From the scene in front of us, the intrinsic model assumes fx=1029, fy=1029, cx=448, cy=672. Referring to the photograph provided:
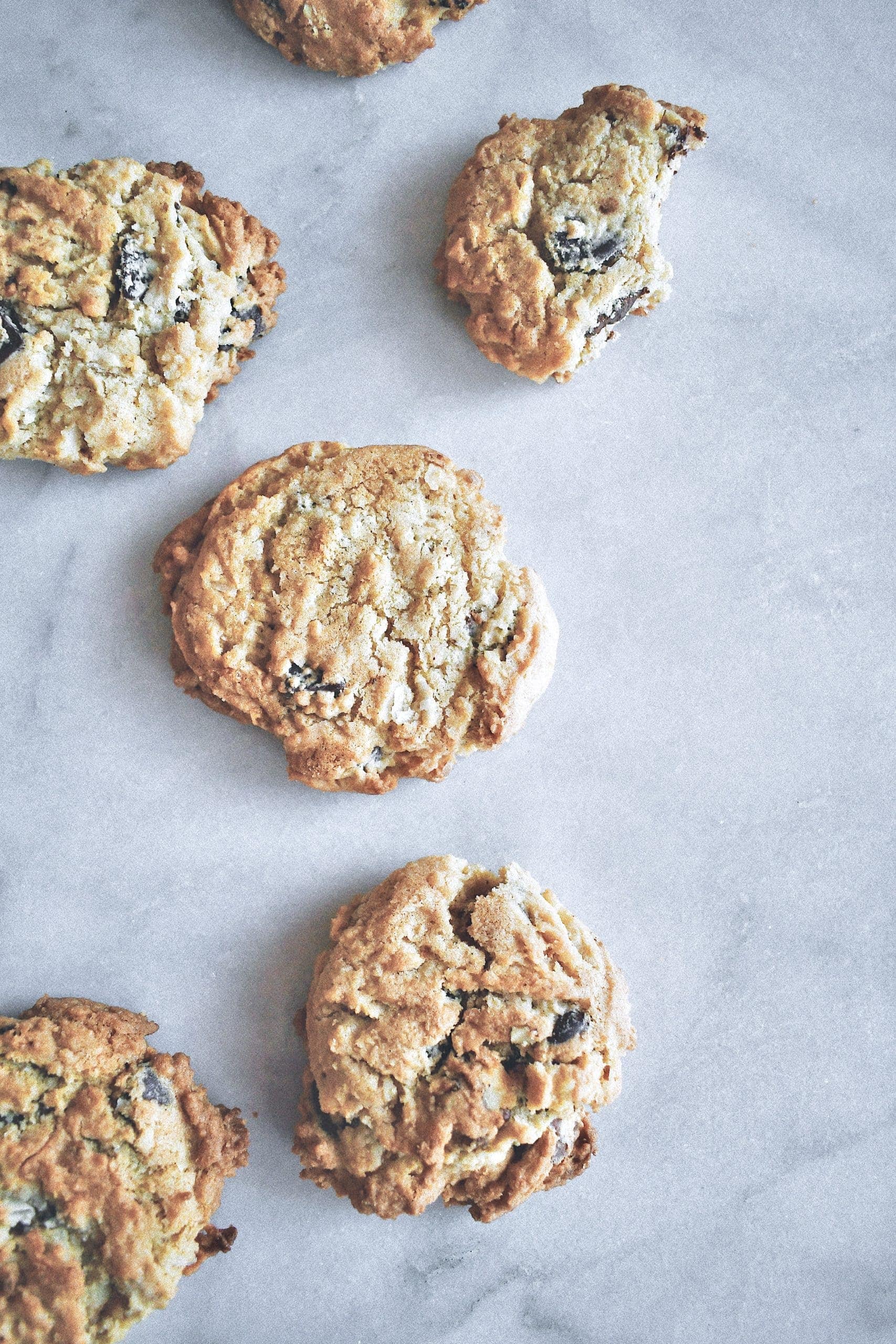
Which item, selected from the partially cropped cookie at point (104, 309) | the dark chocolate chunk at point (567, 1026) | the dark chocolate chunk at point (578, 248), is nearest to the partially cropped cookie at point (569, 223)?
the dark chocolate chunk at point (578, 248)

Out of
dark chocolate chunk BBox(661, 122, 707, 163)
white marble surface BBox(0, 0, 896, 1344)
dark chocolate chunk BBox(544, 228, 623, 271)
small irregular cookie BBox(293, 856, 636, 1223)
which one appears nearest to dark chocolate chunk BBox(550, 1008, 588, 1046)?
small irregular cookie BBox(293, 856, 636, 1223)

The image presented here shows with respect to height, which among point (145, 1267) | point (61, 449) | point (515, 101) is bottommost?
point (145, 1267)

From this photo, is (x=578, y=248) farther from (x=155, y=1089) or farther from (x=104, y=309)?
(x=155, y=1089)

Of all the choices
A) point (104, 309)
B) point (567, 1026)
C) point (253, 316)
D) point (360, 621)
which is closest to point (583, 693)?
point (360, 621)

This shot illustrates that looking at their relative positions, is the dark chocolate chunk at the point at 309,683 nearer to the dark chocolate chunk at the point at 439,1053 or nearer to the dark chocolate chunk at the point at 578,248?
the dark chocolate chunk at the point at 439,1053

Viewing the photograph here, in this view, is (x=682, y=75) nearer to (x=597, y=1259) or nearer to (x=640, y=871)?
(x=640, y=871)

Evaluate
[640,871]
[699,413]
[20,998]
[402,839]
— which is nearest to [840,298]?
[699,413]
